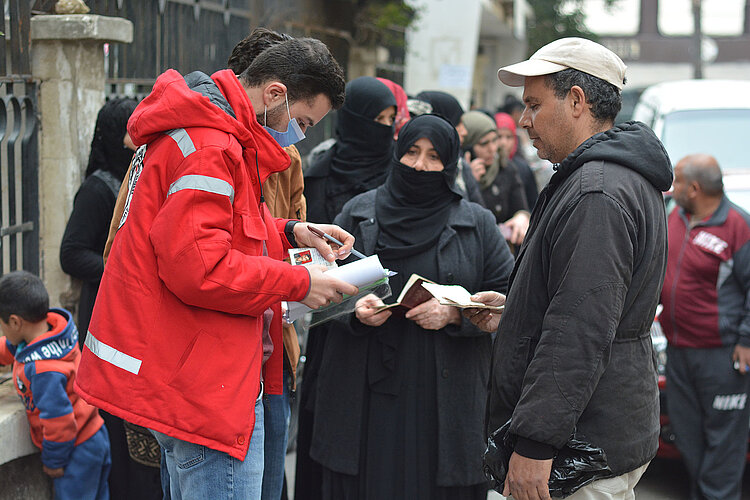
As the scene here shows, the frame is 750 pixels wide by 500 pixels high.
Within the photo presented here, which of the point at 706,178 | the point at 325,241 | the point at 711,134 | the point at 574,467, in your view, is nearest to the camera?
the point at 574,467

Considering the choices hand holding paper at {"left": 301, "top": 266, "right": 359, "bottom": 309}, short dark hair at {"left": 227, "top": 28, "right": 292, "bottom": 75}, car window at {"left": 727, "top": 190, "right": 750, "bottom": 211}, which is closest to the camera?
hand holding paper at {"left": 301, "top": 266, "right": 359, "bottom": 309}

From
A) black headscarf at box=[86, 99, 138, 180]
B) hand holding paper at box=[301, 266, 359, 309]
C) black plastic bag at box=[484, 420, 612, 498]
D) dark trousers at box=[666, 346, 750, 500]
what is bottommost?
dark trousers at box=[666, 346, 750, 500]

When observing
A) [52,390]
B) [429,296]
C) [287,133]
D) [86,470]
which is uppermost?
[287,133]

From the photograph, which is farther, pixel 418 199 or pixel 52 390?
pixel 418 199

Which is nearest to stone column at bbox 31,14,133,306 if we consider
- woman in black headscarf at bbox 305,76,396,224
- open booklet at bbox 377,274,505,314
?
woman in black headscarf at bbox 305,76,396,224

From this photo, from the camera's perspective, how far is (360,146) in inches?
182

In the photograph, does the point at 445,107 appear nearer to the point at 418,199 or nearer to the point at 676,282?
the point at 676,282

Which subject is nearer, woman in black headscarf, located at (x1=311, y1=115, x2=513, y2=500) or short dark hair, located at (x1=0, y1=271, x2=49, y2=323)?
short dark hair, located at (x1=0, y1=271, x2=49, y2=323)

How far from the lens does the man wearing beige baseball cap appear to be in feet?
7.80

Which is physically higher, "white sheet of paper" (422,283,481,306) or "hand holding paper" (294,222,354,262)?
"hand holding paper" (294,222,354,262)

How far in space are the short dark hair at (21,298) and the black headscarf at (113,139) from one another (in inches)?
27.9

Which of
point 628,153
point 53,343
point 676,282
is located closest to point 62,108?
point 53,343

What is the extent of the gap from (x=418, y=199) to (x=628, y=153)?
145 cm

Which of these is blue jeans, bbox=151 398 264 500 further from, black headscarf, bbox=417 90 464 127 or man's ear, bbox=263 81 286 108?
black headscarf, bbox=417 90 464 127
